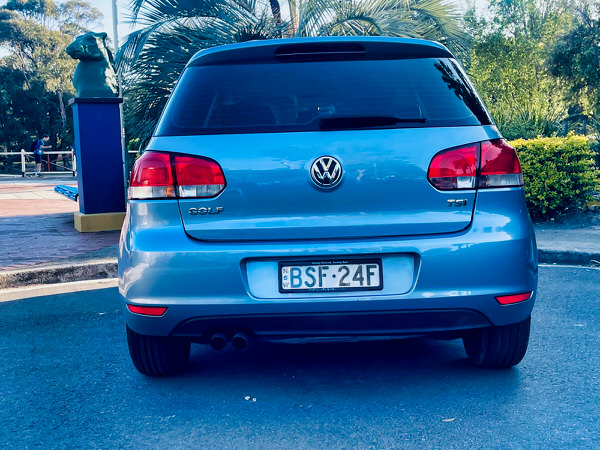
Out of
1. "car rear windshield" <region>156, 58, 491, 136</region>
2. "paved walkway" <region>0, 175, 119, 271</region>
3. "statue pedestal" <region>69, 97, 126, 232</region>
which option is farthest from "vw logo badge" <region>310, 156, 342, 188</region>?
"statue pedestal" <region>69, 97, 126, 232</region>

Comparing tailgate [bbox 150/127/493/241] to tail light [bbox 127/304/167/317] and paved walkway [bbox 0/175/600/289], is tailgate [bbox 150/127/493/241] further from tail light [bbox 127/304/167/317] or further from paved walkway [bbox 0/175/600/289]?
paved walkway [bbox 0/175/600/289]

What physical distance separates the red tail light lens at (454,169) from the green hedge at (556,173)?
6502 millimetres

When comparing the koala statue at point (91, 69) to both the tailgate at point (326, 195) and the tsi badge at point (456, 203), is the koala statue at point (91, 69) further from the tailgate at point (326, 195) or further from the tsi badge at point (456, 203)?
the tsi badge at point (456, 203)

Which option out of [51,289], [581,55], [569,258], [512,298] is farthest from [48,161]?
[512,298]

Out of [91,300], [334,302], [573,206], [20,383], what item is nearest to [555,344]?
[334,302]

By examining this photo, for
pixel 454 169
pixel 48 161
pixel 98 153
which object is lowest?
pixel 48 161

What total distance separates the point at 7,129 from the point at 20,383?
42668 mm

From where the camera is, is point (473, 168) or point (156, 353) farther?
point (156, 353)

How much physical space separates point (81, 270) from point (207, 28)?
5.83 metres

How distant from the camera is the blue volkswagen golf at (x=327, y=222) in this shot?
2.90m

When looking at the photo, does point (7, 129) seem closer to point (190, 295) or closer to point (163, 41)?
point (163, 41)

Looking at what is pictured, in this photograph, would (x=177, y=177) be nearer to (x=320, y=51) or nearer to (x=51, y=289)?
(x=320, y=51)

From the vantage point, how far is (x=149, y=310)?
3025 mm

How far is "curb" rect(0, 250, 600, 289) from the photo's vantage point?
6.15 m
